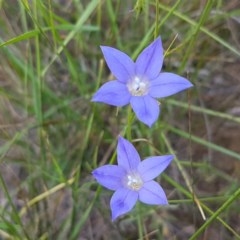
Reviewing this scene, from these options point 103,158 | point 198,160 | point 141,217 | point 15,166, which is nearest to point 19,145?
point 15,166

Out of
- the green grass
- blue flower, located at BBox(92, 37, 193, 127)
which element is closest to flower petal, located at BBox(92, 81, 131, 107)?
blue flower, located at BBox(92, 37, 193, 127)

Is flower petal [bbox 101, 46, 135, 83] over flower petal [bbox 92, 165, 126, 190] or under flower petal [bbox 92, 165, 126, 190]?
over

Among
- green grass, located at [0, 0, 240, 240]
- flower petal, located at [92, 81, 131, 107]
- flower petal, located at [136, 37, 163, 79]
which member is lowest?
green grass, located at [0, 0, 240, 240]

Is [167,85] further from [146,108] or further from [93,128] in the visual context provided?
[93,128]

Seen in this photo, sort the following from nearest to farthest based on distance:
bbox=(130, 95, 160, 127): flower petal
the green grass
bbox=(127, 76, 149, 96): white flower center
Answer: bbox=(130, 95, 160, 127): flower petal
bbox=(127, 76, 149, 96): white flower center
the green grass

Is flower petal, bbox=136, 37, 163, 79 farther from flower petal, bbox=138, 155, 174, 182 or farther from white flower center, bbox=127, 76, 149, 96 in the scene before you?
flower petal, bbox=138, 155, 174, 182

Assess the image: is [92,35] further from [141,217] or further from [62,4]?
[141,217]

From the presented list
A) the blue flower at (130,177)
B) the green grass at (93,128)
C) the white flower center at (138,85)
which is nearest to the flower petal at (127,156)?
the blue flower at (130,177)
